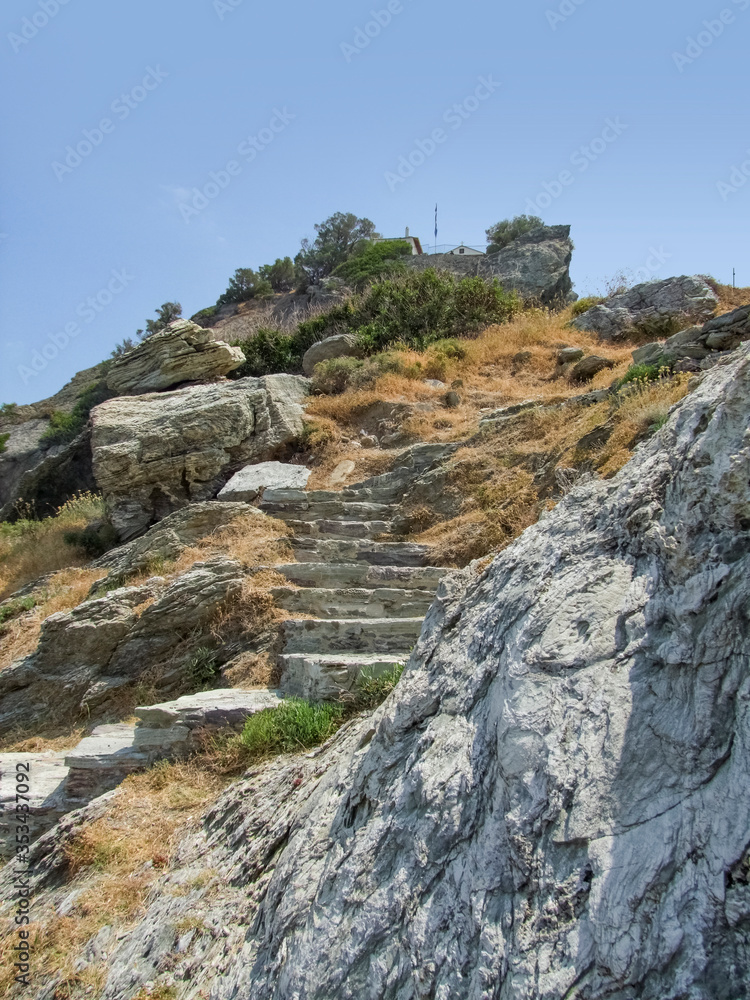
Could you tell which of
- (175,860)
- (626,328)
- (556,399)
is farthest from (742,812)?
(626,328)

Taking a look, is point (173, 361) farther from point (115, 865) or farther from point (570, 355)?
point (115, 865)

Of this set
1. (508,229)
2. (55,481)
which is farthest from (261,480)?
(508,229)

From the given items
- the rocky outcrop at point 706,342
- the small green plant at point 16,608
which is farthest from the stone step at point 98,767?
the rocky outcrop at point 706,342

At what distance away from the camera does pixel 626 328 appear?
14211mm

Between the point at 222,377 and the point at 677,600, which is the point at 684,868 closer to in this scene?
the point at 677,600

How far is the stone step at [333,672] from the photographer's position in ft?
18.5

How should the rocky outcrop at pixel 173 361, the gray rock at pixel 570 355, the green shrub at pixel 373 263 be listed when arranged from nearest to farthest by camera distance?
the gray rock at pixel 570 355 → the rocky outcrop at pixel 173 361 → the green shrub at pixel 373 263

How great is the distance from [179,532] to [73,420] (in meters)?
11.5

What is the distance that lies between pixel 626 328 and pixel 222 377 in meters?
8.44

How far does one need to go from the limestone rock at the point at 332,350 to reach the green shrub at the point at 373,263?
602 centimetres

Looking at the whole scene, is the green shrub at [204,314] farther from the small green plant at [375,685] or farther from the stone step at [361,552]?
the small green plant at [375,685]

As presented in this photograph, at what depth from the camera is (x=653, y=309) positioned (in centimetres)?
1403

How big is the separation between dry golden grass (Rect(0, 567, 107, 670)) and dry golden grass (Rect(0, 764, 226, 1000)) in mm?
4125

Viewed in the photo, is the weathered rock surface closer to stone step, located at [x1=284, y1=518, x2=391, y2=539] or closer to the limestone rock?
stone step, located at [x1=284, y1=518, x2=391, y2=539]
